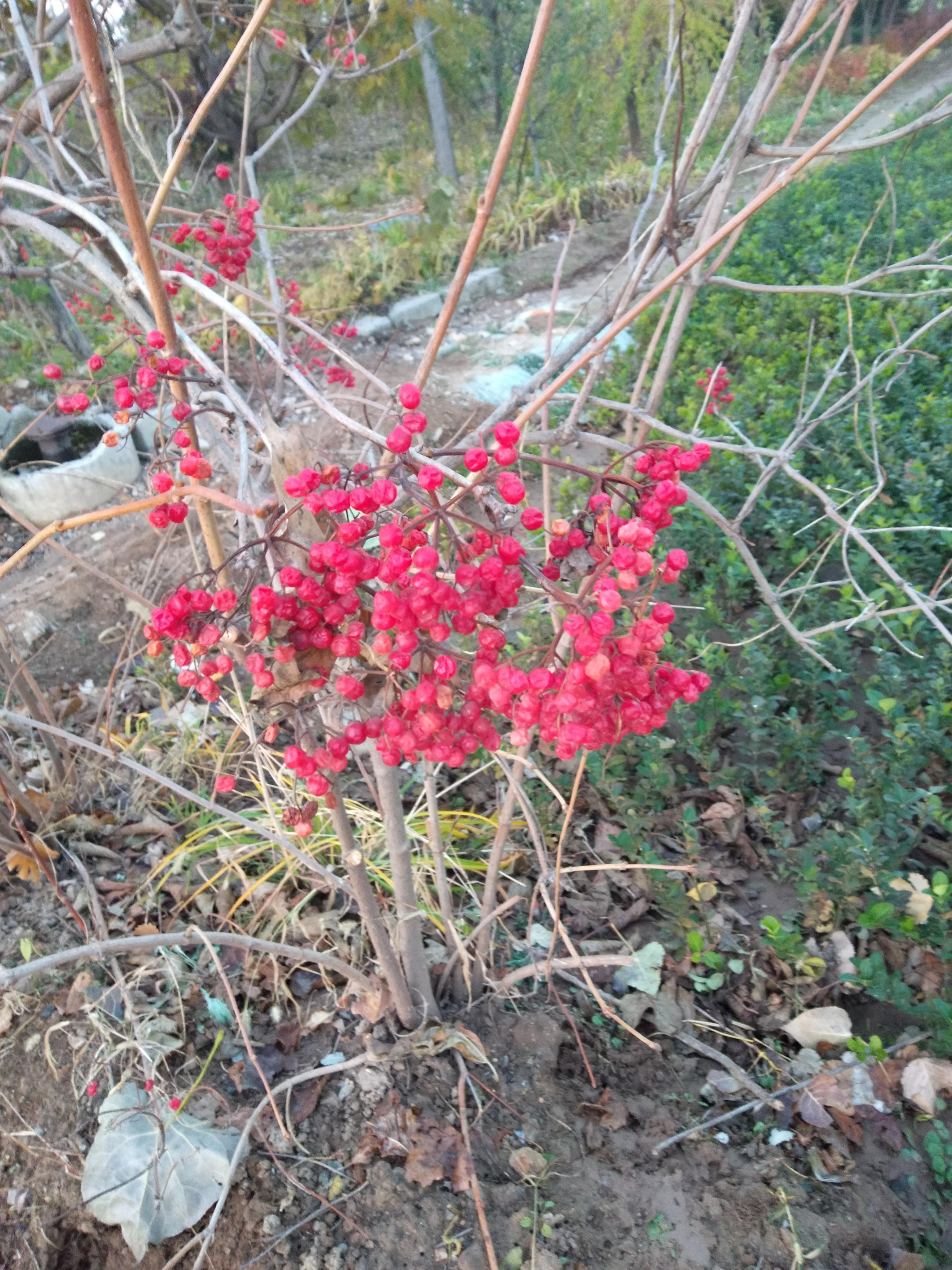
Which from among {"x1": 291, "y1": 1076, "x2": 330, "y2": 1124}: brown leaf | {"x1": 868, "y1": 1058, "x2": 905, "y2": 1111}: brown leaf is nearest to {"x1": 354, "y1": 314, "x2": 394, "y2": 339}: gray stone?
{"x1": 291, "y1": 1076, "x2": 330, "y2": 1124}: brown leaf

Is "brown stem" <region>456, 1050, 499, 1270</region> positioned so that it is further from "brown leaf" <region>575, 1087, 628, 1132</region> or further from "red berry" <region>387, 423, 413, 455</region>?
"red berry" <region>387, 423, 413, 455</region>

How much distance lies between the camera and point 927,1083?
61.0 inches

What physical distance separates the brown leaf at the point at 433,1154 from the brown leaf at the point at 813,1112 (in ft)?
2.13

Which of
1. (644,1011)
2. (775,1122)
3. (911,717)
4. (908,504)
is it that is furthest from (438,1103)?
(908,504)

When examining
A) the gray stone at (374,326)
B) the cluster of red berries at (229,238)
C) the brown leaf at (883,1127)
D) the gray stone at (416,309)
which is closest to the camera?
the brown leaf at (883,1127)

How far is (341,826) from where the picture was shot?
126cm

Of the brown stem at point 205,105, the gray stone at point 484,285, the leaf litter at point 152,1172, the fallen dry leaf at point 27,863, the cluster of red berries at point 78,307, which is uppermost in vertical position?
the brown stem at point 205,105

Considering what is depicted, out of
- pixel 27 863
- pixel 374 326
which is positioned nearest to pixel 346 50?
pixel 27 863

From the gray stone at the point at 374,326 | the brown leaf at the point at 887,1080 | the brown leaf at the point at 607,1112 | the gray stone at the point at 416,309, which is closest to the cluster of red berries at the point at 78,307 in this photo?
the gray stone at the point at 374,326

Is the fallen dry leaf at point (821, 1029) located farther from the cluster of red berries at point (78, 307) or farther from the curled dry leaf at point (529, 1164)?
the cluster of red berries at point (78, 307)

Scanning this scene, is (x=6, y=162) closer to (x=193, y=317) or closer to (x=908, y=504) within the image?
(x=908, y=504)

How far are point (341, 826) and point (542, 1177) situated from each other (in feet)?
2.52

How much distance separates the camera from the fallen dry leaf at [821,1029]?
1.68 meters

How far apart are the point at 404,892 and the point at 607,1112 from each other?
1.93ft
